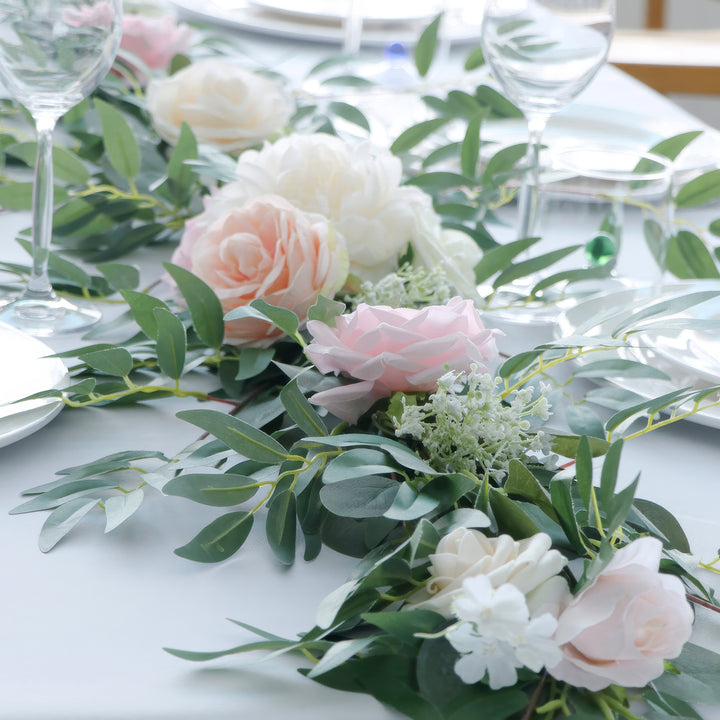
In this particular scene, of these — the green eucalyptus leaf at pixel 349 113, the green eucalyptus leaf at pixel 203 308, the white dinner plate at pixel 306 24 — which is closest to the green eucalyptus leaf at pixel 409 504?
the green eucalyptus leaf at pixel 203 308

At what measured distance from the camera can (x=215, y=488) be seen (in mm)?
526

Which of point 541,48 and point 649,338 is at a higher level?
point 541,48

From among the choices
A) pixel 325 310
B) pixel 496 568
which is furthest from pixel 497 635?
pixel 325 310

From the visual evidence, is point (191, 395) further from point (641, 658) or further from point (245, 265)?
point (641, 658)

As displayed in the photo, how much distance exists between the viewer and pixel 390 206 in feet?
2.55

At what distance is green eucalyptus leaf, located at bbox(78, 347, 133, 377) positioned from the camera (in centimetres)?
63

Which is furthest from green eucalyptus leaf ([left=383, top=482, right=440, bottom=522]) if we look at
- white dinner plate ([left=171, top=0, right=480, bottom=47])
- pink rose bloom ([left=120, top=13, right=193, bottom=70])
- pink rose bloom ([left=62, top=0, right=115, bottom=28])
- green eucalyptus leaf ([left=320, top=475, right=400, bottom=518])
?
white dinner plate ([left=171, top=0, right=480, bottom=47])

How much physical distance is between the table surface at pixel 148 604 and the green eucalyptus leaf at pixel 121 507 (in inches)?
0.6

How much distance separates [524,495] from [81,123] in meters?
0.84

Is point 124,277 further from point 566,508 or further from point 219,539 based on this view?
point 566,508

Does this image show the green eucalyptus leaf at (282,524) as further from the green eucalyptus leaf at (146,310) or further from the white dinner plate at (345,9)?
the white dinner plate at (345,9)

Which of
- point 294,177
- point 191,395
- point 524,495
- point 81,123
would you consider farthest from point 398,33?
point 524,495

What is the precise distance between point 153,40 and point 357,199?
0.76m

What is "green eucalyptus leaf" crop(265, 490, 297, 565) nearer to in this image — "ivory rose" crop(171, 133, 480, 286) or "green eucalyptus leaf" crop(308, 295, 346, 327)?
"green eucalyptus leaf" crop(308, 295, 346, 327)
